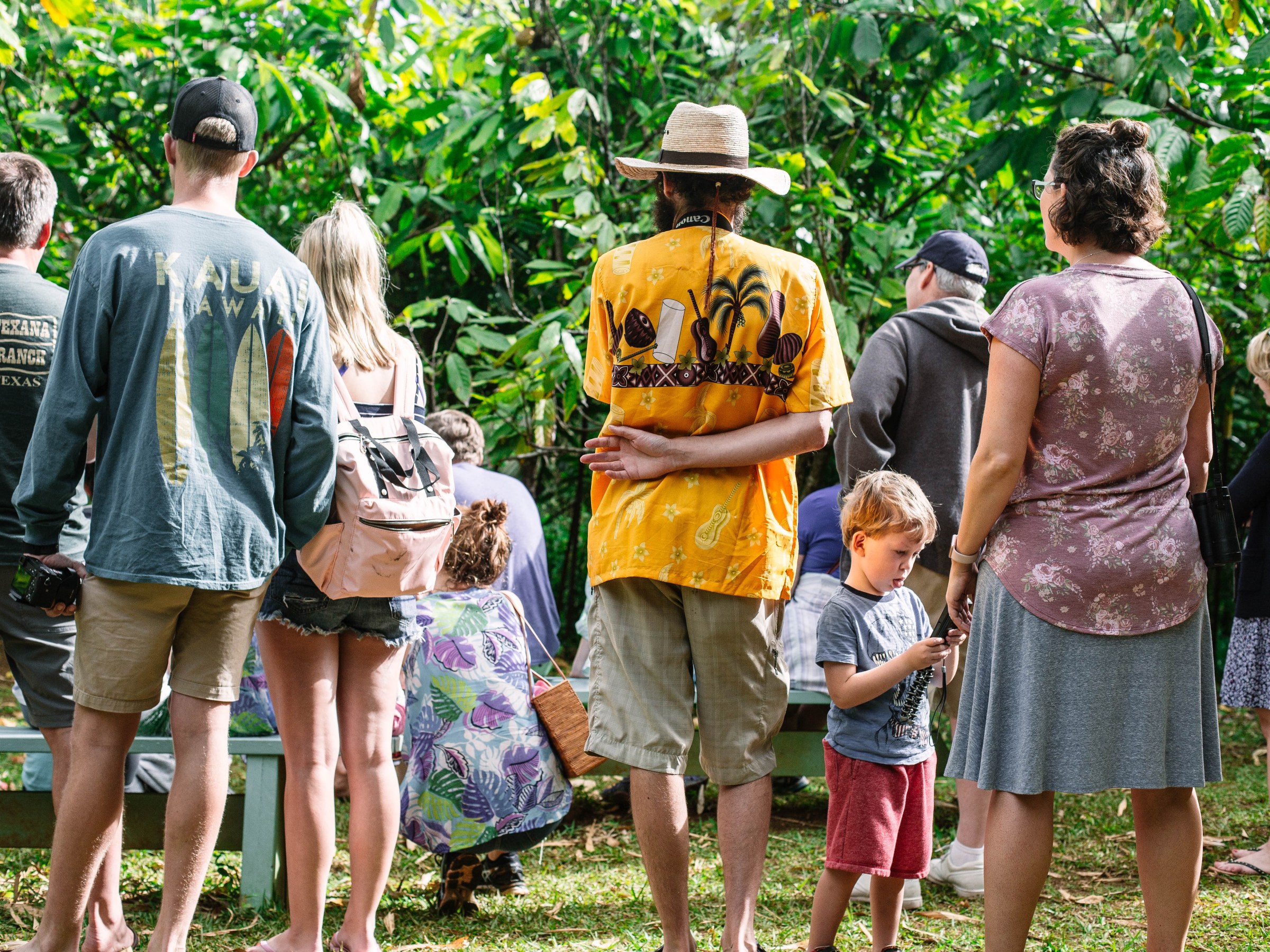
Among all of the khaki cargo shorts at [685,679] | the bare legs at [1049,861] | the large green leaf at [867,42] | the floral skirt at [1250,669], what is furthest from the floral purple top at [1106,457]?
the large green leaf at [867,42]

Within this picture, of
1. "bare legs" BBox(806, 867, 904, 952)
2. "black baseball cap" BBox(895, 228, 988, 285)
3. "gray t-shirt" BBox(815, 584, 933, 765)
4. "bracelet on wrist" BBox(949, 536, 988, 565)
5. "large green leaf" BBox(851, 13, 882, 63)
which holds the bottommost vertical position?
"bare legs" BBox(806, 867, 904, 952)

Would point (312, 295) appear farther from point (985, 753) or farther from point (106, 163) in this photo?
point (106, 163)

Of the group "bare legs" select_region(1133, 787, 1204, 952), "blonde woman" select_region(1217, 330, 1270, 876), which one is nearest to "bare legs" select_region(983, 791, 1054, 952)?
"bare legs" select_region(1133, 787, 1204, 952)

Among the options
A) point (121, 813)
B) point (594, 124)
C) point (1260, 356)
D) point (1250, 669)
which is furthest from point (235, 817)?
point (594, 124)

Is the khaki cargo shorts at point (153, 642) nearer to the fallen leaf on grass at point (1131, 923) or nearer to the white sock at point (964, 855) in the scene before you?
the white sock at point (964, 855)

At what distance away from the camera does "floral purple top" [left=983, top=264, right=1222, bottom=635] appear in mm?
2277

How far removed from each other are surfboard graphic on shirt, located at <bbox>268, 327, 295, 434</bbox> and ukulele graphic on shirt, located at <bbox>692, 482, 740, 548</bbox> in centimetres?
92

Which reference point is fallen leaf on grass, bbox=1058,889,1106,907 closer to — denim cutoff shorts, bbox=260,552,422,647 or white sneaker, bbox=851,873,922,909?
white sneaker, bbox=851,873,922,909

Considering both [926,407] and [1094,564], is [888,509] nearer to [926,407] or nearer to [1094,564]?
[1094,564]

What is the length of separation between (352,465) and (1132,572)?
1.64m

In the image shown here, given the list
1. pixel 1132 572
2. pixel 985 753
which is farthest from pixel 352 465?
pixel 1132 572

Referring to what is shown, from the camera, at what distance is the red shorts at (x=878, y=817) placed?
8.47ft

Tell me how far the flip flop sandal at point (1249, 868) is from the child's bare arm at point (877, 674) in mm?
1746

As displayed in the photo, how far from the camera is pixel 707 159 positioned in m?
2.66
